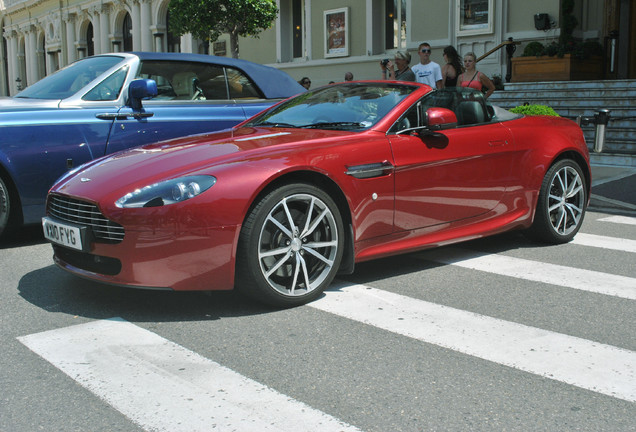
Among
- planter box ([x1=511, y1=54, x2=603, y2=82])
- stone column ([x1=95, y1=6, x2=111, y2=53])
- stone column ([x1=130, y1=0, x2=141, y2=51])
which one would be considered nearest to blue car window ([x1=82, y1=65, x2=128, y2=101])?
planter box ([x1=511, y1=54, x2=603, y2=82])

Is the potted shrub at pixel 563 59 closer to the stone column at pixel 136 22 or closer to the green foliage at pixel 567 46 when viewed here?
the green foliage at pixel 567 46

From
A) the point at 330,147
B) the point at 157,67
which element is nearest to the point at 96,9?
the point at 157,67

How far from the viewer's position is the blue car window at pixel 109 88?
6.77 metres

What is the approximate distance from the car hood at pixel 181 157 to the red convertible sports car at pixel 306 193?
14mm

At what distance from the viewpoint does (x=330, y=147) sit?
4668 millimetres

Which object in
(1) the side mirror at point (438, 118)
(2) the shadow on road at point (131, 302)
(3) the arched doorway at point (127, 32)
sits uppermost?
(3) the arched doorway at point (127, 32)

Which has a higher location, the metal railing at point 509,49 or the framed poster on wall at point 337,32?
the framed poster on wall at point 337,32

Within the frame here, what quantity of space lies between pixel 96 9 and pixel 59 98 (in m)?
34.3

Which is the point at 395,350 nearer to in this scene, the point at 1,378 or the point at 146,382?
the point at 146,382

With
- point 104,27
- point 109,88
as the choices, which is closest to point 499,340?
point 109,88

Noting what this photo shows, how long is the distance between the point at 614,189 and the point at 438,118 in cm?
570

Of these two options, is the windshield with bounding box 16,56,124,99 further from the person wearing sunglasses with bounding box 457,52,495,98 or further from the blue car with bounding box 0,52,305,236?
the person wearing sunglasses with bounding box 457,52,495,98

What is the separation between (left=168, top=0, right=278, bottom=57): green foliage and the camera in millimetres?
19028

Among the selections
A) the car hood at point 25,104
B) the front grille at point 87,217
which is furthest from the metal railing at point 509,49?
the front grille at point 87,217
